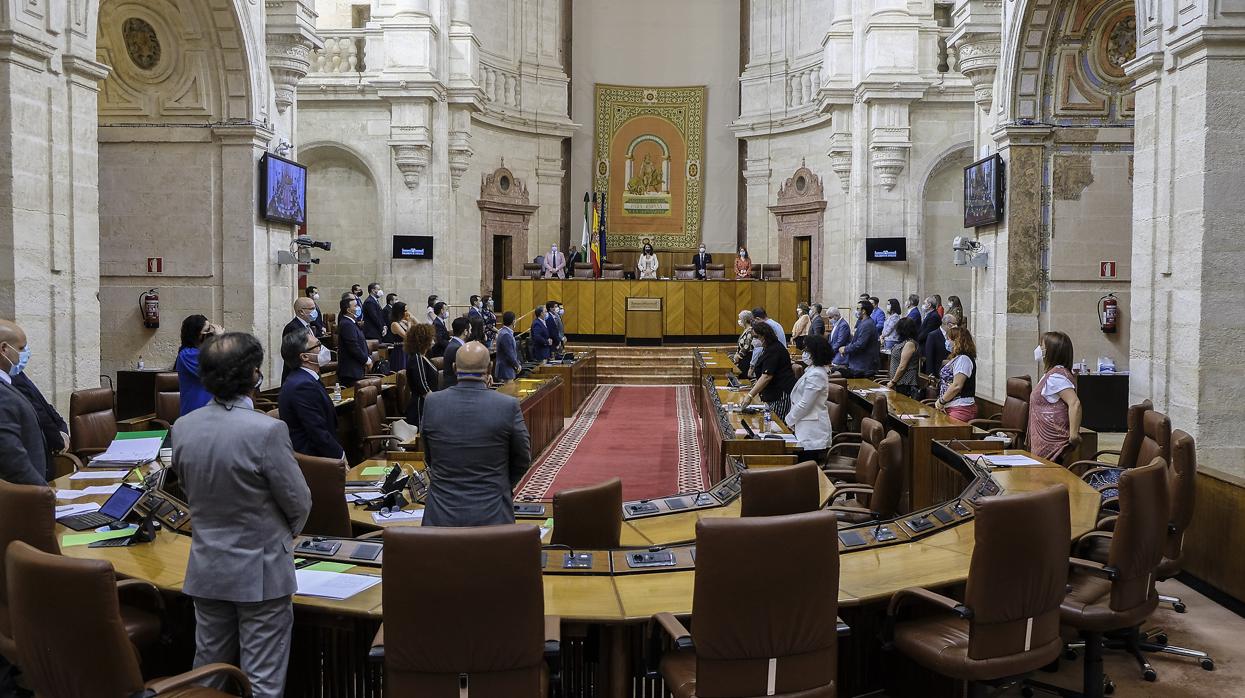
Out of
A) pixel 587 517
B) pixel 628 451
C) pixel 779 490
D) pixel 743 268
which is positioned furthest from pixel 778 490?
pixel 743 268

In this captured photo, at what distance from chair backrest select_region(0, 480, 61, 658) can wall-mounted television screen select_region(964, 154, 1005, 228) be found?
352 inches

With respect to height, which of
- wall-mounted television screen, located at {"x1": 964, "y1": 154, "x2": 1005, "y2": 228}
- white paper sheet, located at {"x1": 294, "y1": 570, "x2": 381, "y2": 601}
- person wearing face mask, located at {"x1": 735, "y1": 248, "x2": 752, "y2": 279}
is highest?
wall-mounted television screen, located at {"x1": 964, "y1": 154, "x2": 1005, "y2": 228}

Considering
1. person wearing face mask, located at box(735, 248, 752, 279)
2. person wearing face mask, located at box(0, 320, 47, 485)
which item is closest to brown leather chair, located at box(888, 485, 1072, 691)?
person wearing face mask, located at box(0, 320, 47, 485)

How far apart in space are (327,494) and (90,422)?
365 cm

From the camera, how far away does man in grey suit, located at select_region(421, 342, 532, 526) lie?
146 inches

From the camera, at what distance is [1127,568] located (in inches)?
155

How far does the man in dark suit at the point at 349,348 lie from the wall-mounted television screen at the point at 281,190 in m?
1.71

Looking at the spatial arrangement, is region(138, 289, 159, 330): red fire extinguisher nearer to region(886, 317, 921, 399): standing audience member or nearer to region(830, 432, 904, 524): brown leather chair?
region(886, 317, 921, 399): standing audience member

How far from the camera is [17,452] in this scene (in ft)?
13.2

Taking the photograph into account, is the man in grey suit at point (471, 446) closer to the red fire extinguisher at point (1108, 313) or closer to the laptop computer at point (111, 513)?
the laptop computer at point (111, 513)

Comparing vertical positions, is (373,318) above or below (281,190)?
below

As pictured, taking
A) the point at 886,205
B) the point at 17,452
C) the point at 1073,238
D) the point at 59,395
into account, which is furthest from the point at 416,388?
the point at 886,205

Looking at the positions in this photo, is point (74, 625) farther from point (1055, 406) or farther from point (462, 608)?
point (1055, 406)

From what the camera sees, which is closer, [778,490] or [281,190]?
[778,490]
